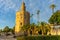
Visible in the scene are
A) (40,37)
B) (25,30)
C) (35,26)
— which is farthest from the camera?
(25,30)

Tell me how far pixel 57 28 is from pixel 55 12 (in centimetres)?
2494

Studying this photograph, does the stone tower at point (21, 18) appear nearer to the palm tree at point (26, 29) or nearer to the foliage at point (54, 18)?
the palm tree at point (26, 29)

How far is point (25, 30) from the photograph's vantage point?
3130 inches

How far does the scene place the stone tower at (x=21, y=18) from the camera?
276 ft

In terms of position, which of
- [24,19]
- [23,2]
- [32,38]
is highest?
[23,2]

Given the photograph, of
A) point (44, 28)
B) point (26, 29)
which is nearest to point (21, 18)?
point (26, 29)

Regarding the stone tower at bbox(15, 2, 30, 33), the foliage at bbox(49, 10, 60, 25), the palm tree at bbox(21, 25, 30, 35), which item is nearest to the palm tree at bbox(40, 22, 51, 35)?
the palm tree at bbox(21, 25, 30, 35)

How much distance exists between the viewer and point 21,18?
85062 millimetres

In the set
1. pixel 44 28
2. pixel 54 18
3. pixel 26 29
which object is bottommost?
pixel 26 29

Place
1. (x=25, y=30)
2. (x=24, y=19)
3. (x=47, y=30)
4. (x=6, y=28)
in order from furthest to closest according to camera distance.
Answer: (x=6, y=28)
(x=24, y=19)
(x=25, y=30)
(x=47, y=30)

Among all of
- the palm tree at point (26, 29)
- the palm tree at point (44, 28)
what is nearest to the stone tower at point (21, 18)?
the palm tree at point (26, 29)

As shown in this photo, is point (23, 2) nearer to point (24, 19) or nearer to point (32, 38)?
point (24, 19)

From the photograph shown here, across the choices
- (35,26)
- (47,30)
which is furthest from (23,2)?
(47,30)

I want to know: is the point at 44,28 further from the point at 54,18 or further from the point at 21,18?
the point at 21,18
